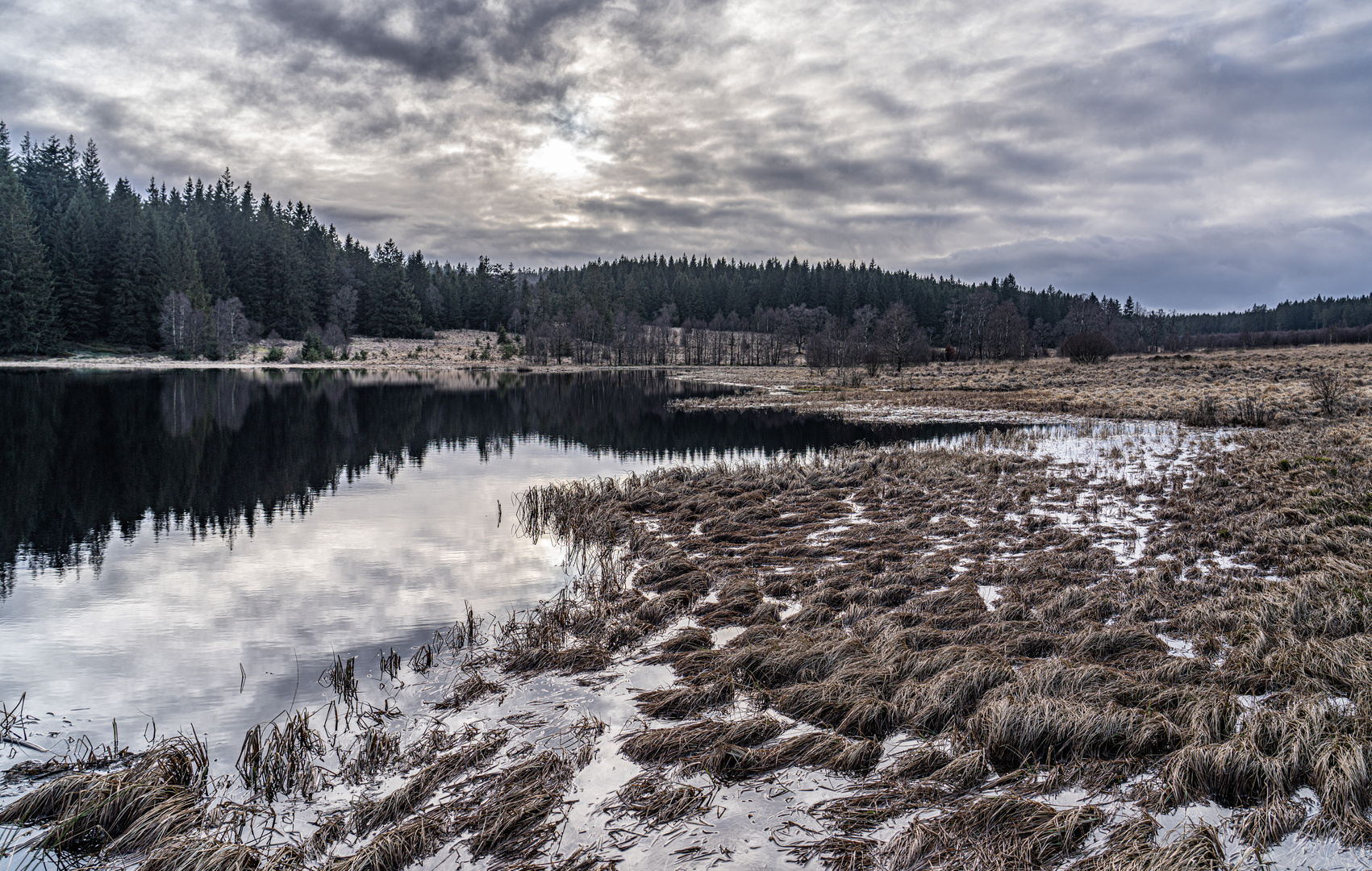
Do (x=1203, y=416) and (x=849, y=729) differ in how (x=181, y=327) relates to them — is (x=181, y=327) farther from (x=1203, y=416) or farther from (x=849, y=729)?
(x=849, y=729)

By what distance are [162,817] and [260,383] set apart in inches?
2354

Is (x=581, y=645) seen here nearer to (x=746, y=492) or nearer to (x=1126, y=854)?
(x=1126, y=854)

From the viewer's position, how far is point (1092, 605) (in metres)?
8.54

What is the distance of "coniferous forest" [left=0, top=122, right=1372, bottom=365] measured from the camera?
75312mm

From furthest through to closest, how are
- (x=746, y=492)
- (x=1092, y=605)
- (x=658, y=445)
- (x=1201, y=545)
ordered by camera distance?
(x=658, y=445), (x=746, y=492), (x=1201, y=545), (x=1092, y=605)

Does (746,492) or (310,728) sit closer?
(310,728)

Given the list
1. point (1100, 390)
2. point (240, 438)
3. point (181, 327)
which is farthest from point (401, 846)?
point (181, 327)

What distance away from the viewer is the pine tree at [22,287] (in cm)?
6531

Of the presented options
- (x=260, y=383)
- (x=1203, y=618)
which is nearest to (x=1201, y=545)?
(x=1203, y=618)

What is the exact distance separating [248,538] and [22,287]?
77638 mm

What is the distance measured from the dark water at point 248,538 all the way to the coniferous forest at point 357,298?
4898 cm

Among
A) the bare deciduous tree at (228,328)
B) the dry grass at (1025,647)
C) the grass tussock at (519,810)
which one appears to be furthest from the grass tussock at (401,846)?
the bare deciduous tree at (228,328)

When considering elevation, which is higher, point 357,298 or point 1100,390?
point 357,298

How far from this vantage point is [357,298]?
375 feet
